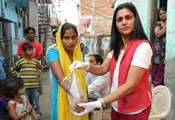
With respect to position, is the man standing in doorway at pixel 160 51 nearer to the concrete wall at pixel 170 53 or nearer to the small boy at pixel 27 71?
the concrete wall at pixel 170 53

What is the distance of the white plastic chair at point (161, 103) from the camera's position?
2.03 metres

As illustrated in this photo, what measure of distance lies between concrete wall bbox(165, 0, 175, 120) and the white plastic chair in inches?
32.8

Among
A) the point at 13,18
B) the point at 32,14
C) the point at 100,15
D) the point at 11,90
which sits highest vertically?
the point at 100,15

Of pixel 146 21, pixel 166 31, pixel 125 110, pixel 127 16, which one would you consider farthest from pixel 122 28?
pixel 146 21

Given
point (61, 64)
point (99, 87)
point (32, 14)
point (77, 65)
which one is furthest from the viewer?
point (32, 14)

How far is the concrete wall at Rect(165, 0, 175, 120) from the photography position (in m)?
3.00

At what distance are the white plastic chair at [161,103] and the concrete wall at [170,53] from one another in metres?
0.83

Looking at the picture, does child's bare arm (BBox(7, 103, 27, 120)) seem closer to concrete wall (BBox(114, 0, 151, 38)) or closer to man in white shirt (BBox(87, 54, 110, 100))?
man in white shirt (BBox(87, 54, 110, 100))

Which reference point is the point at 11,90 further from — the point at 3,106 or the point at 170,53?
the point at 170,53

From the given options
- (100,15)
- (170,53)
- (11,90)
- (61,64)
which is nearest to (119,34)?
(61,64)

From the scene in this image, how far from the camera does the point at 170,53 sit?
3.11 metres

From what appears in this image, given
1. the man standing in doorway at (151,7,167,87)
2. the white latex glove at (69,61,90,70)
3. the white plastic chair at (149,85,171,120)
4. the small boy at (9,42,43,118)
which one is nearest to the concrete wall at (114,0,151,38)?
the man standing in doorway at (151,7,167,87)

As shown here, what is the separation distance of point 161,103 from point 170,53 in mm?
1214

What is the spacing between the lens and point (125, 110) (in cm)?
141
